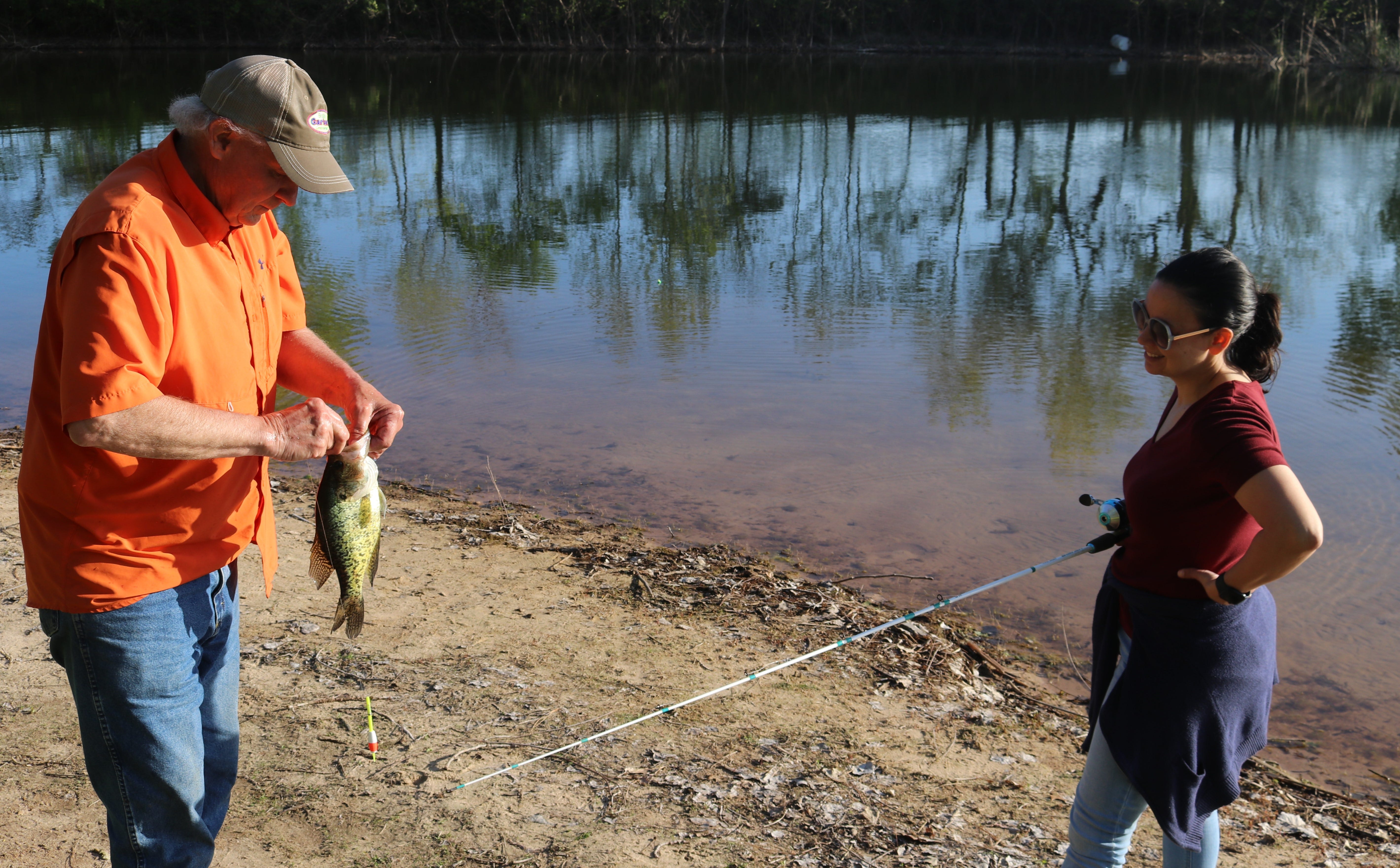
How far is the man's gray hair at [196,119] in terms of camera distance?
2.31 metres

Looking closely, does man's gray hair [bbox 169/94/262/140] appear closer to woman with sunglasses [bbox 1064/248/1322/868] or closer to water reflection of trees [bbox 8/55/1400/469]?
woman with sunglasses [bbox 1064/248/1322/868]

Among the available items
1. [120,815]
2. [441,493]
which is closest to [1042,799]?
[120,815]

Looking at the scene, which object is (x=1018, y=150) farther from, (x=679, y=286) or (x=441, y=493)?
(x=441, y=493)

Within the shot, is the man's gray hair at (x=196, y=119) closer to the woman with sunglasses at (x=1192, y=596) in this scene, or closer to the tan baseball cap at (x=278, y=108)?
the tan baseball cap at (x=278, y=108)

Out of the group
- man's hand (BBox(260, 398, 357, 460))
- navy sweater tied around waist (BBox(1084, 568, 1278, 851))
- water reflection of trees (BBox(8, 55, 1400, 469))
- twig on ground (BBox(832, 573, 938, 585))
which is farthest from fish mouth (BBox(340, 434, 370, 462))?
water reflection of trees (BBox(8, 55, 1400, 469))

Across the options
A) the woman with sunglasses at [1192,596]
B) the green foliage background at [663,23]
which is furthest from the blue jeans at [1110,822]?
the green foliage background at [663,23]

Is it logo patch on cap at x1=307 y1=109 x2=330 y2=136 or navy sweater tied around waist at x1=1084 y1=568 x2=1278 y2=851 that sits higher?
logo patch on cap at x1=307 y1=109 x2=330 y2=136

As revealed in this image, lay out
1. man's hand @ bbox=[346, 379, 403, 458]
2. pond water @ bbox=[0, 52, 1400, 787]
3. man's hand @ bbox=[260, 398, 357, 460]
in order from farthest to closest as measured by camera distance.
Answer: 1. pond water @ bbox=[0, 52, 1400, 787]
2. man's hand @ bbox=[346, 379, 403, 458]
3. man's hand @ bbox=[260, 398, 357, 460]

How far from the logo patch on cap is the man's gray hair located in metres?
0.11

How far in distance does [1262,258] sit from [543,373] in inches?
365

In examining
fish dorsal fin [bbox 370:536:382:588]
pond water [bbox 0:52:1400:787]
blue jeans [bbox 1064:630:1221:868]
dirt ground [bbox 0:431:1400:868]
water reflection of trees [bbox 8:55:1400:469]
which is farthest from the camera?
water reflection of trees [bbox 8:55:1400:469]

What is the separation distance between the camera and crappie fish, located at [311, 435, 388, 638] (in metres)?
2.78

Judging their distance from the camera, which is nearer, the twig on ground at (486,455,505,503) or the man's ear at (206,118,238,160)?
the man's ear at (206,118,238,160)

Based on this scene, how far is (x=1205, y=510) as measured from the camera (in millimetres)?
2520
